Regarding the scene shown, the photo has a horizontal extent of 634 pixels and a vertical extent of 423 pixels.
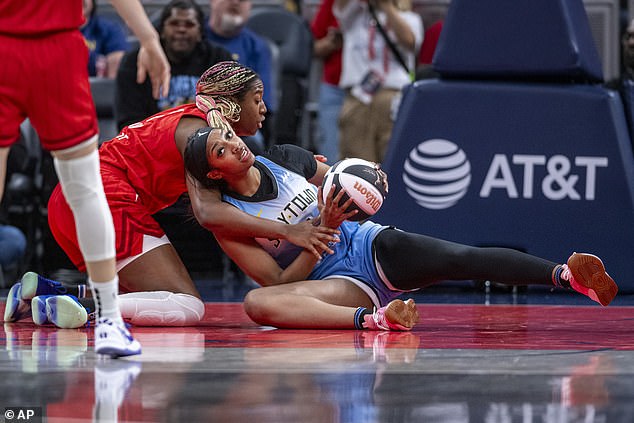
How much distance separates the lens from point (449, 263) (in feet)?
14.9

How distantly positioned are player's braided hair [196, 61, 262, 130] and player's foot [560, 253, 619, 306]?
4.91ft

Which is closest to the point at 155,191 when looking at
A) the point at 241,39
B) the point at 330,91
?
the point at 241,39

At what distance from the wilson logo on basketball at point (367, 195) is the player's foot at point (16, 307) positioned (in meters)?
1.52

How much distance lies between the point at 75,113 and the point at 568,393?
5.45ft

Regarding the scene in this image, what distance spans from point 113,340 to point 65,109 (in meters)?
0.72

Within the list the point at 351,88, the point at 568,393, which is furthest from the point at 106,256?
the point at 351,88

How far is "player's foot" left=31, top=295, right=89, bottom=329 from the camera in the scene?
458 centimetres

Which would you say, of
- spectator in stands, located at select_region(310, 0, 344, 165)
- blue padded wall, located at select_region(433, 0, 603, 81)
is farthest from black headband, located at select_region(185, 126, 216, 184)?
spectator in stands, located at select_region(310, 0, 344, 165)

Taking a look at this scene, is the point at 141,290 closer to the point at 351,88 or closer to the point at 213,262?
the point at 213,262

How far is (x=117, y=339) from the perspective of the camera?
138 inches

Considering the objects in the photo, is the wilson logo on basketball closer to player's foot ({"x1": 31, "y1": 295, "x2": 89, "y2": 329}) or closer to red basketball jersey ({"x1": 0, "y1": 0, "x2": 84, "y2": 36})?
player's foot ({"x1": 31, "y1": 295, "x2": 89, "y2": 329})

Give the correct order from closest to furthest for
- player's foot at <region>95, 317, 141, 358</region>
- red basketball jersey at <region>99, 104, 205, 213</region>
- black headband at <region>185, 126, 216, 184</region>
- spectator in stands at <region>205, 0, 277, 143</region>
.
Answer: player's foot at <region>95, 317, 141, 358</region>, black headband at <region>185, 126, 216, 184</region>, red basketball jersey at <region>99, 104, 205, 213</region>, spectator in stands at <region>205, 0, 277, 143</region>

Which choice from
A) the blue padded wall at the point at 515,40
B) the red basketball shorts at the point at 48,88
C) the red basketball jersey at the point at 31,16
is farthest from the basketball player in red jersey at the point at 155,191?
the blue padded wall at the point at 515,40

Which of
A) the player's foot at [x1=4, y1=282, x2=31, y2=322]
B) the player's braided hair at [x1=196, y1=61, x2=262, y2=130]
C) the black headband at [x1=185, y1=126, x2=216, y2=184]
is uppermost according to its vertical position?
the player's braided hair at [x1=196, y1=61, x2=262, y2=130]
